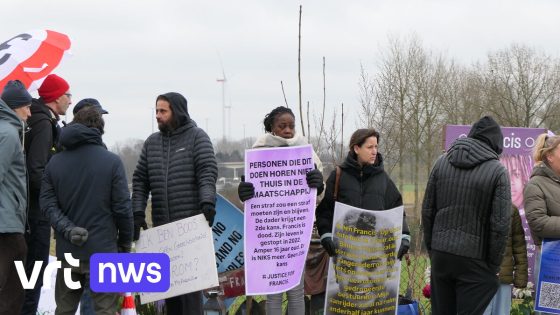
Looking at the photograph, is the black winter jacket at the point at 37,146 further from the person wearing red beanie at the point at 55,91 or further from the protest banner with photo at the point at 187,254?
the protest banner with photo at the point at 187,254

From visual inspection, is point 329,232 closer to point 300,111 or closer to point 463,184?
point 463,184

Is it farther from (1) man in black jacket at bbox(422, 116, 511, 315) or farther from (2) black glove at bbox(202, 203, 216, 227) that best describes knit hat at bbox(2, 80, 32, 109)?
(1) man in black jacket at bbox(422, 116, 511, 315)

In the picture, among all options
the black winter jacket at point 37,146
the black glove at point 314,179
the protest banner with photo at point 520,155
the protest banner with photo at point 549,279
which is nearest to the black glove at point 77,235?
the black winter jacket at point 37,146

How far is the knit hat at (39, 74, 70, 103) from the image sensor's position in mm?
6590

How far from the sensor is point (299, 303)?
6531mm

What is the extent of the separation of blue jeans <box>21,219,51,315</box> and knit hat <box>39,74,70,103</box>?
0.98 meters

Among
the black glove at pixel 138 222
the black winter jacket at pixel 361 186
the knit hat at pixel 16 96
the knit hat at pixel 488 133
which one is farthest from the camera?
the black winter jacket at pixel 361 186

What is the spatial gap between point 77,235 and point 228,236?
2000mm

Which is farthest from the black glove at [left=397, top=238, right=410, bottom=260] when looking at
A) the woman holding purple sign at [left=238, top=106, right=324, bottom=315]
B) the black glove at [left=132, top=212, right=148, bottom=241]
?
the black glove at [left=132, top=212, right=148, bottom=241]

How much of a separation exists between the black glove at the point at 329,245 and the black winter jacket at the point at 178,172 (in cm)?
95

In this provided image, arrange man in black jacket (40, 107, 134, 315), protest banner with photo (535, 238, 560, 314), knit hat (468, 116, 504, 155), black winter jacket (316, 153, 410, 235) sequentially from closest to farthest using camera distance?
1. man in black jacket (40, 107, 134, 315)
2. knit hat (468, 116, 504, 155)
3. black winter jacket (316, 153, 410, 235)
4. protest banner with photo (535, 238, 560, 314)

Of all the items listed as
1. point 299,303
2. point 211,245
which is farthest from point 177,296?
point 299,303

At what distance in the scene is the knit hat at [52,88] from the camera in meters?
6.59

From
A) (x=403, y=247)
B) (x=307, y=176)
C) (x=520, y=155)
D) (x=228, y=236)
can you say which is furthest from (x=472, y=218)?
(x=520, y=155)
